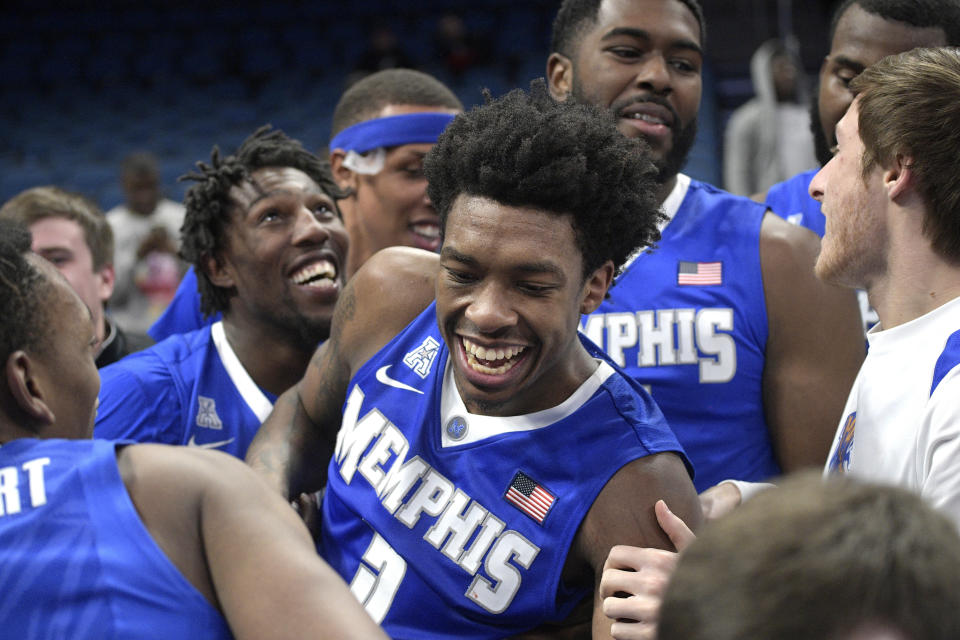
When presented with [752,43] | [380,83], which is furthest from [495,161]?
[752,43]

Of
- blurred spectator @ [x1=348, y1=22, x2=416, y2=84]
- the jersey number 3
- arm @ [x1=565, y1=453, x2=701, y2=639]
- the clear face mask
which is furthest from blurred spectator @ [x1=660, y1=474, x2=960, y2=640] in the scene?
blurred spectator @ [x1=348, y1=22, x2=416, y2=84]

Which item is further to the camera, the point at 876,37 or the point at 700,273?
the point at 876,37

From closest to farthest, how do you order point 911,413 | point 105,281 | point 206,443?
point 911,413 → point 206,443 → point 105,281

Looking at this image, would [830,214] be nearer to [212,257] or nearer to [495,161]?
[495,161]

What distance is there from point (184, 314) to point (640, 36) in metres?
2.12

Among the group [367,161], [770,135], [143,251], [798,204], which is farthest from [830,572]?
[770,135]

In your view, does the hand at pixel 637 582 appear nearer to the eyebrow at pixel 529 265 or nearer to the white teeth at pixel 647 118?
the eyebrow at pixel 529 265

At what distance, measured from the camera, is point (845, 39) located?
3422 mm

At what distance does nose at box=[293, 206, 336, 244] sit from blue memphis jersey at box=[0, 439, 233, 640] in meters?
1.85

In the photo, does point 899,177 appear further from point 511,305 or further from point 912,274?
point 511,305

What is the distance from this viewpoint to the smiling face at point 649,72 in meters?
3.04

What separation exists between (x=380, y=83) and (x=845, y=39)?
1.80 m

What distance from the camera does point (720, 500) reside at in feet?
7.95

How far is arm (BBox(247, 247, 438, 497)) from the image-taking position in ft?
8.58
